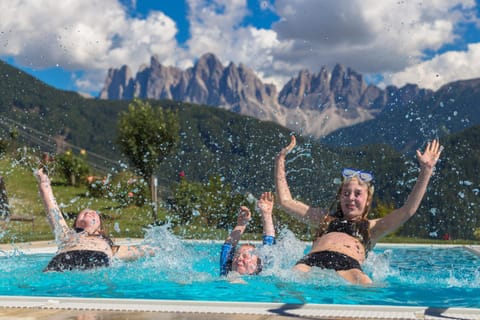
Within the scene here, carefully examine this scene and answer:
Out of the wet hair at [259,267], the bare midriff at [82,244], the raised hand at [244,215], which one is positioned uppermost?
the raised hand at [244,215]

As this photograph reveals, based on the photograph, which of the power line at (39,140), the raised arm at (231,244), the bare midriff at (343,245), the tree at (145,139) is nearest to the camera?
the bare midriff at (343,245)

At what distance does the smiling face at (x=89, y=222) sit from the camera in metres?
8.26

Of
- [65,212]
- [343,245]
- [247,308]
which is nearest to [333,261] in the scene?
[343,245]

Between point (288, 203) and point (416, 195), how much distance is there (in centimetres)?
176

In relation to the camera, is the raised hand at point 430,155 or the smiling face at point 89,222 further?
the smiling face at point 89,222

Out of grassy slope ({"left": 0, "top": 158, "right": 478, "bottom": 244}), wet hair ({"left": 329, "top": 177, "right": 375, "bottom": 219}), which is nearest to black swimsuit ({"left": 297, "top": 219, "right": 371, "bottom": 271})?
wet hair ({"left": 329, "top": 177, "right": 375, "bottom": 219})

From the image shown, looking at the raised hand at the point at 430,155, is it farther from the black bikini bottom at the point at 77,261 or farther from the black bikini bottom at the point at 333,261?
the black bikini bottom at the point at 77,261

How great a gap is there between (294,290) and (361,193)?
4.72 ft

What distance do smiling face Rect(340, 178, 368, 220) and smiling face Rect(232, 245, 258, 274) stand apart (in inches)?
54.2

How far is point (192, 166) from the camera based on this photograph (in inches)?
6329

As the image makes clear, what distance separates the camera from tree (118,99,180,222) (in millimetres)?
26438

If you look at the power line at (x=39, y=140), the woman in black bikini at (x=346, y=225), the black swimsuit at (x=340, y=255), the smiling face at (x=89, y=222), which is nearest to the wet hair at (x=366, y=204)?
the woman in black bikini at (x=346, y=225)

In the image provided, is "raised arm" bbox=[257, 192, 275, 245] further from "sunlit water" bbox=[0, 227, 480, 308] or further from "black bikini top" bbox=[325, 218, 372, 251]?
"black bikini top" bbox=[325, 218, 372, 251]

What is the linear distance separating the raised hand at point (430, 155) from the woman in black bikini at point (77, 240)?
4.68 meters
